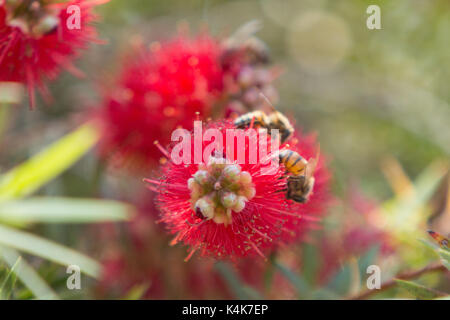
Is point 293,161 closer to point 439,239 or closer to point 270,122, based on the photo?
point 270,122

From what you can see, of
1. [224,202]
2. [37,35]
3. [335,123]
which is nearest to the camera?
[224,202]

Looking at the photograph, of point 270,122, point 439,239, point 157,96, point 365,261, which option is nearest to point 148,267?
point 157,96

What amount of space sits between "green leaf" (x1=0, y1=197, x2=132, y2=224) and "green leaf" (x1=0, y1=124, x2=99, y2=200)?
3 centimetres

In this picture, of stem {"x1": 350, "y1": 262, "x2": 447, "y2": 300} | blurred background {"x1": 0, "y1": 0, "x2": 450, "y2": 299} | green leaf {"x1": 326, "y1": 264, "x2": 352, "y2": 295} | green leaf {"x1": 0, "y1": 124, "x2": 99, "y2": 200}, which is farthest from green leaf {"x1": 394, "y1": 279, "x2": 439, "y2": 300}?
green leaf {"x1": 0, "y1": 124, "x2": 99, "y2": 200}

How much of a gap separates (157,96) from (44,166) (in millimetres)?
412

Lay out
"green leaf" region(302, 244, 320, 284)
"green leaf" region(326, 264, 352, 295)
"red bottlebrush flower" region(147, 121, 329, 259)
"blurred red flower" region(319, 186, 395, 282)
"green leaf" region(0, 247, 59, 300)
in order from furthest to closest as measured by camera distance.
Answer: "blurred red flower" region(319, 186, 395, 282), "green leaf" region(302, 244, 320, 284), "green leaf" region(326, 264, 352, 295), "green leaf" region(0, 247, 59, 300), "red bottlebrush flower" region(147, 121, 329, 259)

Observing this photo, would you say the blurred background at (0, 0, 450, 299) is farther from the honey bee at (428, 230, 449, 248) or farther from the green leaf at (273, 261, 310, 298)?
the honey bee at (428, 230, 449, 248)

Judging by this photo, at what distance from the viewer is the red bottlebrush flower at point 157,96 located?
136 cm

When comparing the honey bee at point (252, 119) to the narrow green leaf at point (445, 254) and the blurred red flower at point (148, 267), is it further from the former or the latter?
the blurred red flower at point (148, 267)

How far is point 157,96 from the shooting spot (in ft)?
4.65

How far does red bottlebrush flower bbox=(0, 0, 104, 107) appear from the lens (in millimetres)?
1049

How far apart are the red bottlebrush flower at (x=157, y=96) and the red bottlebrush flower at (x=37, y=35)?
11.6 inches

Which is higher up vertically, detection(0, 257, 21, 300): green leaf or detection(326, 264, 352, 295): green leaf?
detection(0, 257, 21, 300): green leaf

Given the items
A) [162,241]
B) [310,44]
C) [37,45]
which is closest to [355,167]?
[310,44]
